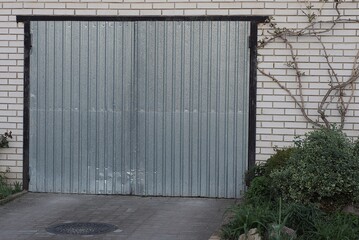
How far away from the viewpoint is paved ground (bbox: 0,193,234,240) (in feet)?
31.8

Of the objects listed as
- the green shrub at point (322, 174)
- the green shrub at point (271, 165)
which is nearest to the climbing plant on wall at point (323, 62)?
the green shrub at point (271, 165)

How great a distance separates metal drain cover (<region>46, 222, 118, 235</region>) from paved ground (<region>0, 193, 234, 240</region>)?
0.42 feet

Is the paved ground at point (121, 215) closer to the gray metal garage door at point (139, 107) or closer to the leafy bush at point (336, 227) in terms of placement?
the gray metal garage door at point (139, 107)

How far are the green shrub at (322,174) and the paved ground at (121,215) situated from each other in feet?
3.68

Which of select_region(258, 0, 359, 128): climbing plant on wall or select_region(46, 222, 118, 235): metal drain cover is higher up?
select_region(258, 0, 359, 128): climbing plant on wall

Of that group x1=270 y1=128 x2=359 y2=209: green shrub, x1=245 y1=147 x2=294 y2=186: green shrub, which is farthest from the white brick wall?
x1=270 y1=128 x2=359 y2=209: green shrub

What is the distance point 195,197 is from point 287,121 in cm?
182

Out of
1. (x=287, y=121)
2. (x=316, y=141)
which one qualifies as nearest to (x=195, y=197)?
(x=287, y=121)

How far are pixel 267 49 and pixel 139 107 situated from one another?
2.15 meters

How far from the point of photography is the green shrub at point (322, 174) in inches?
376

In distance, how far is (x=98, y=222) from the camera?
34.1 ft

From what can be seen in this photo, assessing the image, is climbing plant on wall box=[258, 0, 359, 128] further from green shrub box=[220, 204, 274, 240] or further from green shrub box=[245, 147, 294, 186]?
green shrub box=[220, 204, 274, 240]

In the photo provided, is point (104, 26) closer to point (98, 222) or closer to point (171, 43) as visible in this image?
point (171, 43)

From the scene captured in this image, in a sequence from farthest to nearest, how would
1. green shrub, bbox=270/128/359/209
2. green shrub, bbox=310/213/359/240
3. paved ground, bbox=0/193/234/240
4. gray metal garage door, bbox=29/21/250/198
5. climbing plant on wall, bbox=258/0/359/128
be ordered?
gray metal garage door, bbox=29/21/250/198
climbing plant on wall, bbox=258/0/359/128
paved ground, bbox=0/193/234/240
green shrub, bbox=270/128/359/209
green shrub, bbox=310/213/359/240
